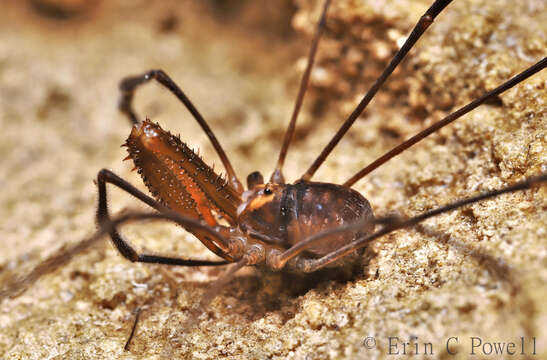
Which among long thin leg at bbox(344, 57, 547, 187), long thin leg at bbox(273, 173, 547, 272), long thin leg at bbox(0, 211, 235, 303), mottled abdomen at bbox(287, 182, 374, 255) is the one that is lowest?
long thin leg at bbox(0, 211, 235, 303)

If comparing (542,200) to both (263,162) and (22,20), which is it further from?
(22,20)

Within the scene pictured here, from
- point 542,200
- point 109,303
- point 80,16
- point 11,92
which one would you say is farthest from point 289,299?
point 80,16

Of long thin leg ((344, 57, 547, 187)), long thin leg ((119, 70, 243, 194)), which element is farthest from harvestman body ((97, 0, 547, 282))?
long thin leg ((119, 70, 243, 194))

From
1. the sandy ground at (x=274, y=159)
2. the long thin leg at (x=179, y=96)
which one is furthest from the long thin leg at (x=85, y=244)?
the long thin leg at (x=179, y=96)

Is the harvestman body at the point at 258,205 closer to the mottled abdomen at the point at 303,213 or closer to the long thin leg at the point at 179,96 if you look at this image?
the mottled abdomen at the point at 303,213

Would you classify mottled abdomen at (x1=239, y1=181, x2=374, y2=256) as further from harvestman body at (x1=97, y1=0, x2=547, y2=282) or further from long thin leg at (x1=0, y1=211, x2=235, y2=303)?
long thin leg at (x1=0, y1=211, x2=235, y2=303)

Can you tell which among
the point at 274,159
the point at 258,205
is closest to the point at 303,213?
the point at 258,205

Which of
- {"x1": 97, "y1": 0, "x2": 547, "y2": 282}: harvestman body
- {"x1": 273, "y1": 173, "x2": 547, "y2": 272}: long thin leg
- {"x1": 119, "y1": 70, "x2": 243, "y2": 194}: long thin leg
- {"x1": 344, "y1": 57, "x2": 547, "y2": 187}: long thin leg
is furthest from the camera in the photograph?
{"x1": 119, "y1": 70, "x2": 243, "y2": 194}: long thin leg
